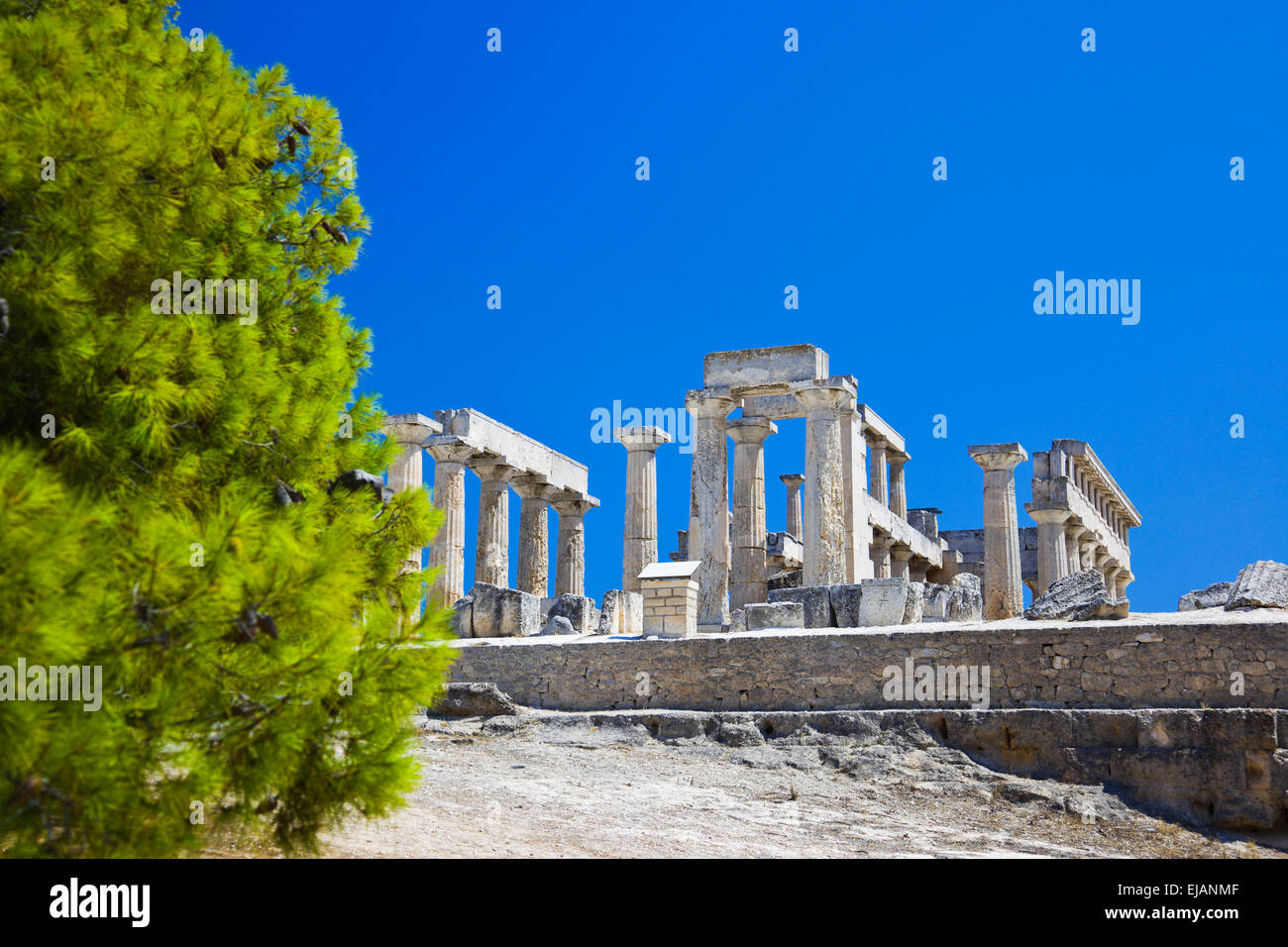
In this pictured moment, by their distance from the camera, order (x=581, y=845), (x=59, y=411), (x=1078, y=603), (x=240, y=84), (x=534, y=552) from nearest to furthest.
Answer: (x=59, y=411)
(x=240, y=84)
(x=581, y=845)
(x=1078, y=603)
(x=534, y=552)

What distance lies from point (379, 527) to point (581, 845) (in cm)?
299

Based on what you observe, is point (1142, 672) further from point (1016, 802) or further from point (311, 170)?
point (311, 170)

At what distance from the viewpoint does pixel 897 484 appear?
35125 mm

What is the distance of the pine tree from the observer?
16.5 feet

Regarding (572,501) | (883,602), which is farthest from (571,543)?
(883,602)

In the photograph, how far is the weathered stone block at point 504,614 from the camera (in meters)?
19.9

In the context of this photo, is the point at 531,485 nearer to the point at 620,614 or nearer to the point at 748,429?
the point at 748,429

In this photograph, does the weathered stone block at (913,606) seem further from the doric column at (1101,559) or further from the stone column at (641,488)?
the doric column at (1101,559)

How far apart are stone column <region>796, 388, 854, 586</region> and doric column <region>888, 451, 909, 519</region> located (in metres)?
10.9

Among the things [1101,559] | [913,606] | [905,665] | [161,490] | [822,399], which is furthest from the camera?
[1101,559]

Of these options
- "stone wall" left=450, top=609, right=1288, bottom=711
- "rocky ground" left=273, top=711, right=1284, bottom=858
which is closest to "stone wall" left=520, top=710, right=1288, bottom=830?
"rocky ground" left=273, top=711, right=1284, bottom=858

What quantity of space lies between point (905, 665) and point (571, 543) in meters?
19.5
